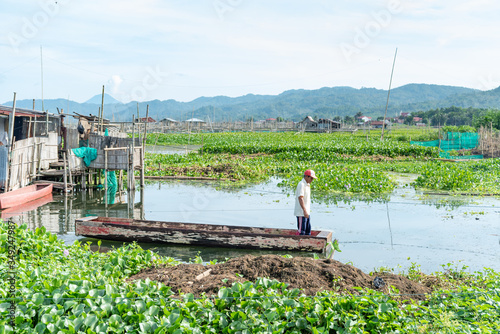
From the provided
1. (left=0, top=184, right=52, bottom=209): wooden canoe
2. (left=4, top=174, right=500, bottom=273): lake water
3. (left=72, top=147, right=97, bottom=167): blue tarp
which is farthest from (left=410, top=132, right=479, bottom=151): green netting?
(left=0, top=184, right=52, bottom=209): wooden canoe

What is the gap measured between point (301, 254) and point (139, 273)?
3.79 m

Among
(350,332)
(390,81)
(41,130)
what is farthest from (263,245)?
(390,81)

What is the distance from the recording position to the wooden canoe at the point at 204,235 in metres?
9.38

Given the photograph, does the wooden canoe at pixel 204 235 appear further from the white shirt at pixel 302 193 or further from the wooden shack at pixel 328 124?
the wooden shack at pixel 328 124

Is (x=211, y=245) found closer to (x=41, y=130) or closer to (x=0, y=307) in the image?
(x=0, y=307)

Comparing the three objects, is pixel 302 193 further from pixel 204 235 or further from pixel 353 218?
pixel 353 218

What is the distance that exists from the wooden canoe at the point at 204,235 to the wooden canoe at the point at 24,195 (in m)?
5.08

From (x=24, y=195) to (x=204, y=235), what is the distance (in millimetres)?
8735

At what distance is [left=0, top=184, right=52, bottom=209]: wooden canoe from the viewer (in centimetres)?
1432

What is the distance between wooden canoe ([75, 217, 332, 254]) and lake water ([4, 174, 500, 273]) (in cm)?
24

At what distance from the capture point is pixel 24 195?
50.3ft

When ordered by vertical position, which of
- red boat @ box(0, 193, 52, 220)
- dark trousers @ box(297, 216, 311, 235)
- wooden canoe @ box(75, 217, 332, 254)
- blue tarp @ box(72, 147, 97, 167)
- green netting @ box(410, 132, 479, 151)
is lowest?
red boat @ box(0, 193, 52, 220)

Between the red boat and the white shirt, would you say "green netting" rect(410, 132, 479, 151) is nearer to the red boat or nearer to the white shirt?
the red boat

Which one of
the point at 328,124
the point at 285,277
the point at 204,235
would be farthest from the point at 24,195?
the point at 328,124
